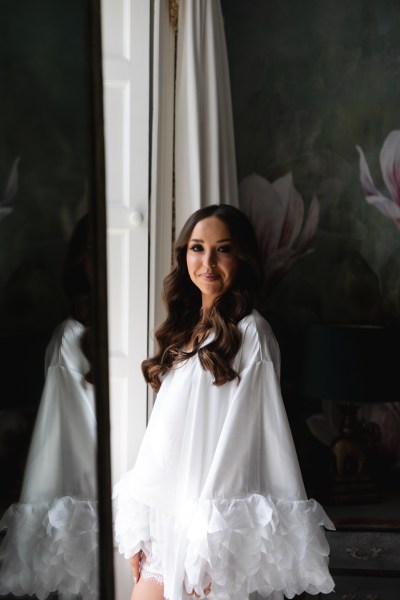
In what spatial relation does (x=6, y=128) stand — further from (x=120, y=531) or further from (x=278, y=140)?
(x=278, y=140)

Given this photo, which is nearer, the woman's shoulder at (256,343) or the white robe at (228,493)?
the white robe at (228,493)

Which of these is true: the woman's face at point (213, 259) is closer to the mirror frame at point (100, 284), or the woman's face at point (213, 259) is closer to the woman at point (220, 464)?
the woman at point (220, 464)

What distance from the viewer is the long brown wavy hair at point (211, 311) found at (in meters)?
1.94

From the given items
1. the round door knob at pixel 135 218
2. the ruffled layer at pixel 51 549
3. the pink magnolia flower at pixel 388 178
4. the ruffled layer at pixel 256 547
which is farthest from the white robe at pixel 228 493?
the ruffled layer at pixel 51 549

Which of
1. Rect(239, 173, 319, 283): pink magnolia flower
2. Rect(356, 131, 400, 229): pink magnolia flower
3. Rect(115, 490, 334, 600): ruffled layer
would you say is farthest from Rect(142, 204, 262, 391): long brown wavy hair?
Rect(356, 131, 400, 229): pink magnolia flower

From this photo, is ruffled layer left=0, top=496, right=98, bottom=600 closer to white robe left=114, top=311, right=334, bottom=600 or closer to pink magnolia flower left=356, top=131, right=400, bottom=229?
white robe left=114, top=311, right=334, bottom=600

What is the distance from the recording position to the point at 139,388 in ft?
8.05

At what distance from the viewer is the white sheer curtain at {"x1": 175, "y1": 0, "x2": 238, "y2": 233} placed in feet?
8.29

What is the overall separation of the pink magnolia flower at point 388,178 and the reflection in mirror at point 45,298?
9.54ft

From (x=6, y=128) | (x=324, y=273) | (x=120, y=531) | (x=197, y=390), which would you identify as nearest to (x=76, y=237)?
(x=6, y=128)

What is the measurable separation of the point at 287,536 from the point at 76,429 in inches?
70.9

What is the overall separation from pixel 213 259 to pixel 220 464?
621 millimetres

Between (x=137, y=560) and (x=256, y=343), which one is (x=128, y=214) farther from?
(x=137, y=560)

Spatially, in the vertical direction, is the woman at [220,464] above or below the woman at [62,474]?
below
